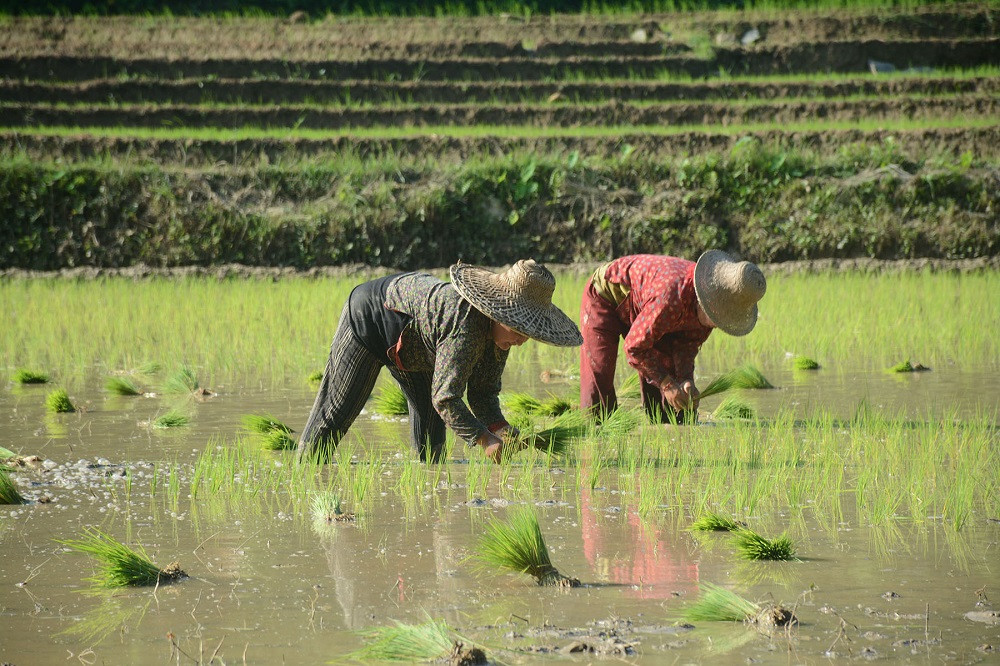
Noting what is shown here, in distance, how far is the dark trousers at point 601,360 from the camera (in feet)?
16.7

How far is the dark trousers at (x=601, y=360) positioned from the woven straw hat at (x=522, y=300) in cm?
126

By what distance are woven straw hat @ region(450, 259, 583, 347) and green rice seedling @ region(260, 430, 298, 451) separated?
1208 millimetres

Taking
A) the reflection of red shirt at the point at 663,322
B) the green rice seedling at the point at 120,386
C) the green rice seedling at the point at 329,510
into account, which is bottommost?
the green rice seedling at the point at 120,386

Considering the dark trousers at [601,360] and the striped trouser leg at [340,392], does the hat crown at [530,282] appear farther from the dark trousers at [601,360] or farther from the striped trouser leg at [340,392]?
the dark trousers at [601,360]

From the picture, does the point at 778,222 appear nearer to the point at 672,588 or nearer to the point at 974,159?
the point at 974,159

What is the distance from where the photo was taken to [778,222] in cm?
1302

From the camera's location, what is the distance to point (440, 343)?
3.88 m

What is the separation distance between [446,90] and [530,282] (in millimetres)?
12712

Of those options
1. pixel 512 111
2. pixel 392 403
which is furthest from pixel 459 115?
pixel 392 403

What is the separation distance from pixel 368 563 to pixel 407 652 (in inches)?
28.9

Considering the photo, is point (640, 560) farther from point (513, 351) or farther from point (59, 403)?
point (513, 351)

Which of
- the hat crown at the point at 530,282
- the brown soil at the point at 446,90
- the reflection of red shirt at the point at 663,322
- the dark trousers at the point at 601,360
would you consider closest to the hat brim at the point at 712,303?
the reflection of red shirt at the point at 663,322

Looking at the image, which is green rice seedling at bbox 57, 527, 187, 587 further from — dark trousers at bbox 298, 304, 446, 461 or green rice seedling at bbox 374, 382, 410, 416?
green rice seedling at bbox 374, 382, 410, 416

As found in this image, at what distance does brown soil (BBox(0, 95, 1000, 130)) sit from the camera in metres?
15.0
